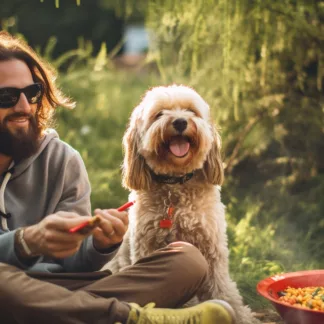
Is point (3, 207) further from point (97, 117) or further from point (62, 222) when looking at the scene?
point (97, 117)

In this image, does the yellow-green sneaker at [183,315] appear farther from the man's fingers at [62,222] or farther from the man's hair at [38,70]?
the man's hair at [38,70]

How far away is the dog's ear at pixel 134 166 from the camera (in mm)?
3858

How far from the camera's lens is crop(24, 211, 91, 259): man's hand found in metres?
2.84

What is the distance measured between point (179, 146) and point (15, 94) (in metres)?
0.93

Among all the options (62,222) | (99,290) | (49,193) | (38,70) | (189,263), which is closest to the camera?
(62,222)

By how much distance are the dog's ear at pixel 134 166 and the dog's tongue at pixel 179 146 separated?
0.22 m

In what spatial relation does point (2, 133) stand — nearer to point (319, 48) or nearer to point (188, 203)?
point (188, 203)

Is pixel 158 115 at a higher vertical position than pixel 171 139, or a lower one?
higher

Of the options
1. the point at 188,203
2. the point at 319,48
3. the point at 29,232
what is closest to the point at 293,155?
the point at 319,48

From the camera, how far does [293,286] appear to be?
11.7 ft

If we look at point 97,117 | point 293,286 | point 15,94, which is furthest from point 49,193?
point 97,117

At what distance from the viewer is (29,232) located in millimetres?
2939

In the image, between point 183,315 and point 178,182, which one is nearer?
point 183,315

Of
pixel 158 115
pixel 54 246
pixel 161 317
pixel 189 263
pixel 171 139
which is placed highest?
pixel 158 115
